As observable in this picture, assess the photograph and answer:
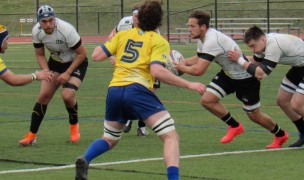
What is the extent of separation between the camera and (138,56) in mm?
9172

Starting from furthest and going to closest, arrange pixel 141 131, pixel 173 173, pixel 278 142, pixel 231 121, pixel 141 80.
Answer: pixel 141 131 < pixel 231 121 < pixel 278 142 < pixel 141 80 < pixel 173 173

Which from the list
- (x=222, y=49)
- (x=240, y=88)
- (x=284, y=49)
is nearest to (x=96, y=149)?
(x=222, y=49)

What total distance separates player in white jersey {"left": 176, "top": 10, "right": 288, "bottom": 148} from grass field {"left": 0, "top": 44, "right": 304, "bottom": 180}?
32cm

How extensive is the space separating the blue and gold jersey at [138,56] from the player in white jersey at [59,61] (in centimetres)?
363

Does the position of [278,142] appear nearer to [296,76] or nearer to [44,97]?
[296,76]

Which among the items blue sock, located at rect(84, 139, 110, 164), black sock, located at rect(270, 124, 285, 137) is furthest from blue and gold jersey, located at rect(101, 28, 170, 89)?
black sock, located at rect(270, 124, 285, 137)


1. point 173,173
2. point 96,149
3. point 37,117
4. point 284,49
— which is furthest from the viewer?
point 37,117

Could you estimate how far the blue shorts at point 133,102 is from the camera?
356 inches

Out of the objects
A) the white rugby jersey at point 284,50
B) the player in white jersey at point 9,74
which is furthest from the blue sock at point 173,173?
the white rugby jersey at point 284,50

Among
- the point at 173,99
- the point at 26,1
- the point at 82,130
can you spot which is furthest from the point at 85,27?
the point at 82,130

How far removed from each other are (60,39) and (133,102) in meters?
4.21

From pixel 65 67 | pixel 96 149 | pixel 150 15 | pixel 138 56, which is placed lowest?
pixel 96 149

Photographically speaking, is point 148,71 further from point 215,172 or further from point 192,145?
point 192,145

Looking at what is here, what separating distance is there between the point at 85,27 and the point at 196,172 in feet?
157
